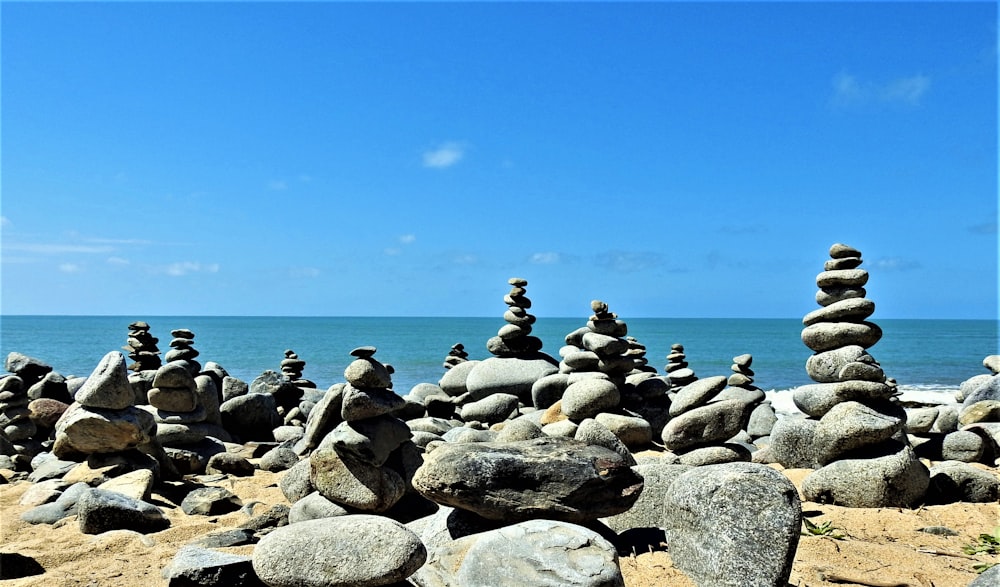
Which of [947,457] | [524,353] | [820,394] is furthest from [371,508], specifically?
[524,353]

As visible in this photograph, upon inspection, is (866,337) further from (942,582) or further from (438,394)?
(438,394)

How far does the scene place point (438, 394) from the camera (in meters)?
17.2

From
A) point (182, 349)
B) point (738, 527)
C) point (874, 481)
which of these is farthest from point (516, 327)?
point (738, 527)

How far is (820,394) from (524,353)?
8558mm

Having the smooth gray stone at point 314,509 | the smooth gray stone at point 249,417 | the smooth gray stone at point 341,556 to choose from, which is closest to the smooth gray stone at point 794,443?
the smooth gray stone at point 314,509

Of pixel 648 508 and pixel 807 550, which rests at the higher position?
pixel 648 508

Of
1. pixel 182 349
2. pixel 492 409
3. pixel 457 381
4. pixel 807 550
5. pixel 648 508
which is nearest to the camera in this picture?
pixel 807 550

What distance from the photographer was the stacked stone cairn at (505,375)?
14984 millimetres

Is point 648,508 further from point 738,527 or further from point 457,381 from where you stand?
point 457,381

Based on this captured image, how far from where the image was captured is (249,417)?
14016mm

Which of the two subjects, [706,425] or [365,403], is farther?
[706,425]

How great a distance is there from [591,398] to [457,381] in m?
5.42

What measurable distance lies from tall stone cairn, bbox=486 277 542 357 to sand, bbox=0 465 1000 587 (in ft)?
28.8

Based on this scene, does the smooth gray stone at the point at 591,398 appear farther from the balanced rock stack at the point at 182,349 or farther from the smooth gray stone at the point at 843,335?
the balanced rock stack at the point at 182,349
